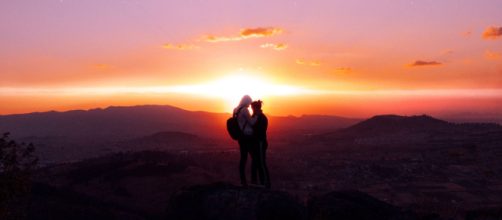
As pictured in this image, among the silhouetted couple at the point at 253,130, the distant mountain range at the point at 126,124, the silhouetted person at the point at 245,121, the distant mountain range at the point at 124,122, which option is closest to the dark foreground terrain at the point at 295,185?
the silhouetted couple at the point at 253,130

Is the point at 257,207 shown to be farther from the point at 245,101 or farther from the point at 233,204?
the point at 245,101

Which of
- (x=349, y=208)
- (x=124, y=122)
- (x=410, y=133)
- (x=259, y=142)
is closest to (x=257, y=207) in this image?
(x=259, y=142)

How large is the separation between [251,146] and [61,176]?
750 inches

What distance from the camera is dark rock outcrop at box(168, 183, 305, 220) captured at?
10.3m

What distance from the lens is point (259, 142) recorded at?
37.9ft

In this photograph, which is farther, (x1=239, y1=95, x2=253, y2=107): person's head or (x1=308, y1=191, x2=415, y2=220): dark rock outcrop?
(x1=308, y1=191, x2=415, y2=220): dark rock outcrop

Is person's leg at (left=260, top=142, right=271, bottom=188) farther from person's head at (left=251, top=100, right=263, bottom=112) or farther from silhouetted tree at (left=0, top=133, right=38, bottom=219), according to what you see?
silhouetted tree at (left=0, top=133, right=38, bottom=219)

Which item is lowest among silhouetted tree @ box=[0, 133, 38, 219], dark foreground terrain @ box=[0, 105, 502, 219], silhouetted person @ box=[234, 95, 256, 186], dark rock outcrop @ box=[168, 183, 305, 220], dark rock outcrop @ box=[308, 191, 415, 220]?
dark foreground terrain @ box=[0, 105, 502, 219]

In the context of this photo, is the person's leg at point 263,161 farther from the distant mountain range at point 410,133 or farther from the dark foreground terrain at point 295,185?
the distant mountain range at point 410,133

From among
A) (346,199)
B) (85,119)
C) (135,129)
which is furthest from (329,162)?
(85,119)

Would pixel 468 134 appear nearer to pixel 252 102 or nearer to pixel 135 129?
pixel 252 102

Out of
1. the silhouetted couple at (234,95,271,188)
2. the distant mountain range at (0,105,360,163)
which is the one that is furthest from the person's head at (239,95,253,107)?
the distant mountain range at (0,105,360,163)

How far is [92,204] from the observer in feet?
59.6

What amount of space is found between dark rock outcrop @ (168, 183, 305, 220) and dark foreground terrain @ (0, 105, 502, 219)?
0.07ft
